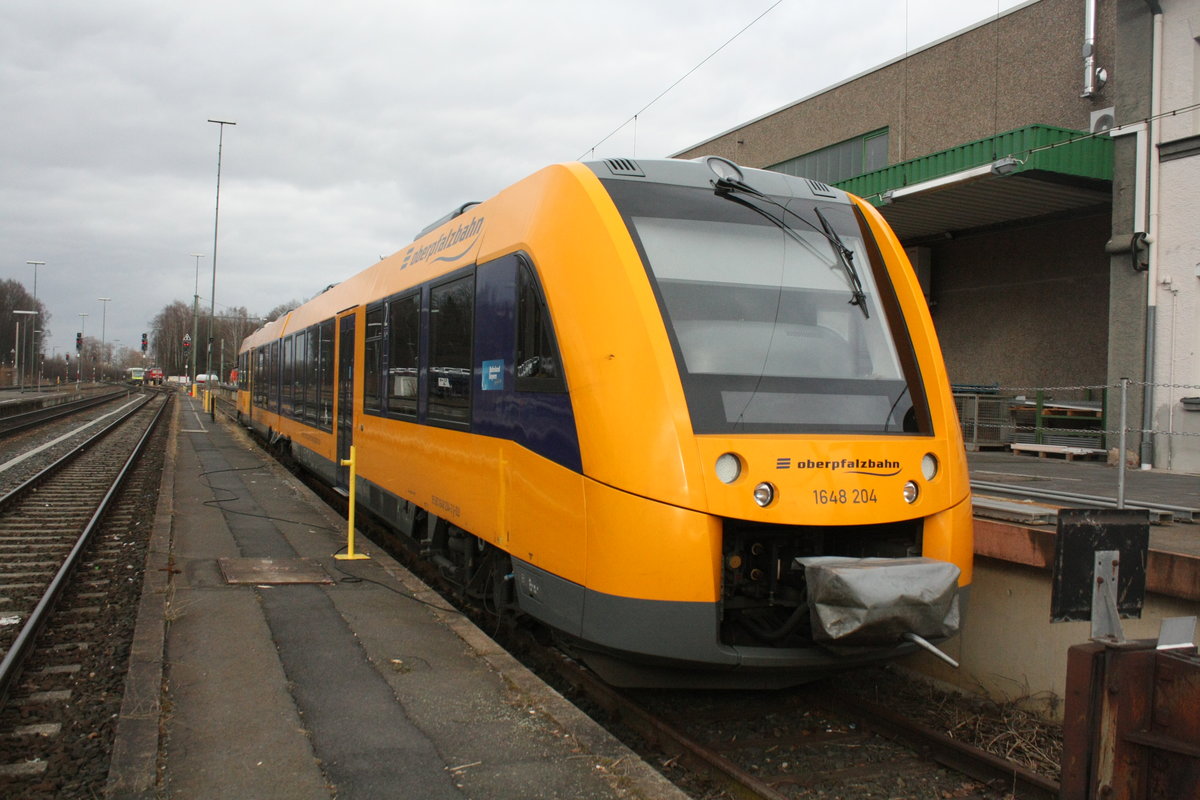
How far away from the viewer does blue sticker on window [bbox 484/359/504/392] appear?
557 centimetres

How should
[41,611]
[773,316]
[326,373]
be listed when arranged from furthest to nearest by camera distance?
[326,373]
[41,611]
[773,316]

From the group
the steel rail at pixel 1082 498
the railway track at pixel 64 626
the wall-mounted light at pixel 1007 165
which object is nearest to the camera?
the railway track at pixel 64 626

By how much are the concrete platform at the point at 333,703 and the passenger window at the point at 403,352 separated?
1478 mm

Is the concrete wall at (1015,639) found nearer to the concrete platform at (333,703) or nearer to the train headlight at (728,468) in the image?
the train headlight at (728,468)

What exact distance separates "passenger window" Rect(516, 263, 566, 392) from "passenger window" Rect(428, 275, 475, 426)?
0.95m

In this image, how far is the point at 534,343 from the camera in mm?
5125

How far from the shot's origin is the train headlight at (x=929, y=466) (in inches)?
181

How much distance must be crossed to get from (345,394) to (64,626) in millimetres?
4392

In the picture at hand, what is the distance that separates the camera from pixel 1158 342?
13.1 metres

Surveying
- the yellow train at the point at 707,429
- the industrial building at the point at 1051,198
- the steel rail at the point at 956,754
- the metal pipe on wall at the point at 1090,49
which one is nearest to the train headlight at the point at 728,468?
the yellow train at the point at 707,429

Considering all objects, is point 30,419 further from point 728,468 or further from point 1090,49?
point 728,468

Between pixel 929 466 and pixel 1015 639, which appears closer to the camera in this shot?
pixel 929 466

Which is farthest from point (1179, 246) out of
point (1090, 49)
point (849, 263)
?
point (849, 263)

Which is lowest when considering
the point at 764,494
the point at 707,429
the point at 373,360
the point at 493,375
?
the point at 764,494
